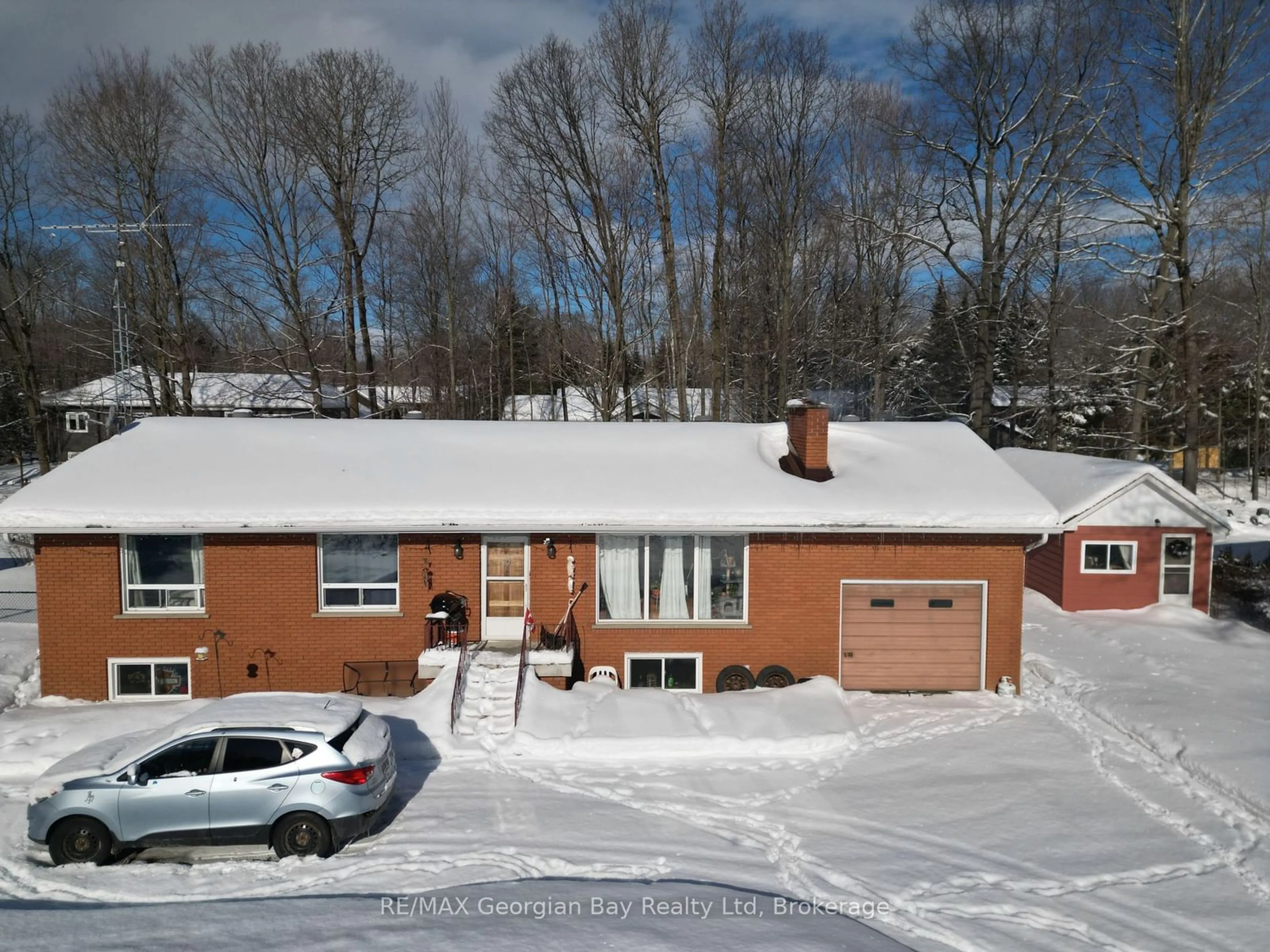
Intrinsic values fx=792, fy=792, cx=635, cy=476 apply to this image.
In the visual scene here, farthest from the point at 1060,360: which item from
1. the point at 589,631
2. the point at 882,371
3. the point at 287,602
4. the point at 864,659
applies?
the point at 287,602

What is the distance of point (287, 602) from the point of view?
45.6ft

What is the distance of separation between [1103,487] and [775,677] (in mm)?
11498

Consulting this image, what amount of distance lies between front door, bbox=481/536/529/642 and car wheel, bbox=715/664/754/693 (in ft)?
12.1

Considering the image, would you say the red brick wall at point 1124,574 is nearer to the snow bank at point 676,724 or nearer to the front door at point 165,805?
the snow bank at point 676,724

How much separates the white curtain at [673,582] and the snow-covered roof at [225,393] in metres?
17.6

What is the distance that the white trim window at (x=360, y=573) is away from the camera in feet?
46.1

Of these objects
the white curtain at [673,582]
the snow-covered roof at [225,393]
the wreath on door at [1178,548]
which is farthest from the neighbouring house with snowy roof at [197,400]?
the wreath on door at [1178,548]

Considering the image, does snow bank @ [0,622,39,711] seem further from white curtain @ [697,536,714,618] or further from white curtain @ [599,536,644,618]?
white curtain @ [697,536,714,618]

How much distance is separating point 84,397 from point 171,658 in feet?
109

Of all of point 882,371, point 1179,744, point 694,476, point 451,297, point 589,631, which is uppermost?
point 451,297

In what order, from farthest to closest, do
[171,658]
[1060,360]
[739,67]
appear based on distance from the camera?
1. [1060,360]
2. [739,67]
3. [171,658]

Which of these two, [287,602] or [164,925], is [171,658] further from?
[164,925]

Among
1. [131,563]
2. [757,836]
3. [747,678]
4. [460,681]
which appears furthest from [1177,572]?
[131,563]

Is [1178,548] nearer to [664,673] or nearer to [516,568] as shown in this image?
[664,673]
